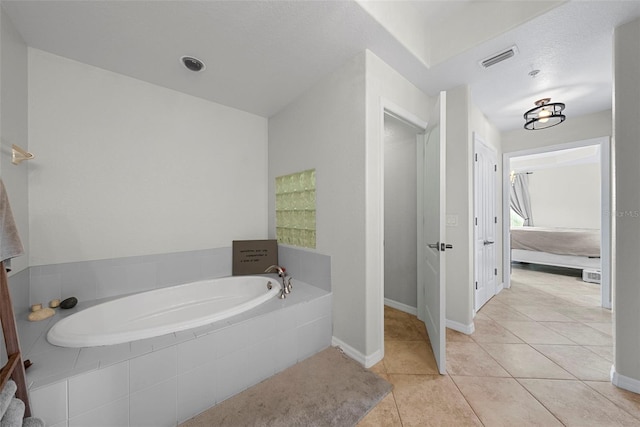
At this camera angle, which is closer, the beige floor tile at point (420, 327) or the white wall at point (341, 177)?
the white wall at point (341, 177)

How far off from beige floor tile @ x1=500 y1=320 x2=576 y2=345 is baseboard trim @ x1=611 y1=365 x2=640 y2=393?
54 cm

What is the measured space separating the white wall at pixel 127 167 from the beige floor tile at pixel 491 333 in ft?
8.28

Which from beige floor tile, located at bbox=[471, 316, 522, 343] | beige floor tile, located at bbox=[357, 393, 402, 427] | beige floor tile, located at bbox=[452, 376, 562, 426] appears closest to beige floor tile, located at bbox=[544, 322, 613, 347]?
beige floor tile, located at bbox=[471, 316, 522, 343]

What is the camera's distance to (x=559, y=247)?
14.1 feet

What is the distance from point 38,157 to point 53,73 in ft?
2.04

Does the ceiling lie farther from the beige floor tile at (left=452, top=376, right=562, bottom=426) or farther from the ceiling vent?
the beige floor tile at (left=452, top=376, right=562, bottom=426)

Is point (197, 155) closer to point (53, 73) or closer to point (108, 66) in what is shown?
point (108, 66)

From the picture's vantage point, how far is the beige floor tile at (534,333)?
2.10m

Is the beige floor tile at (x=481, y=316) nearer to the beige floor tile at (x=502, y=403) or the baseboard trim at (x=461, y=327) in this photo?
the baseboard trim at (x=461, y=327)

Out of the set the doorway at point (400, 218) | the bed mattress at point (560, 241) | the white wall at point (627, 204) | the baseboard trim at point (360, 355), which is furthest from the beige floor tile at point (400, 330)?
the bed mattress at point (560, 241)

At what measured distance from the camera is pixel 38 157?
1702mm

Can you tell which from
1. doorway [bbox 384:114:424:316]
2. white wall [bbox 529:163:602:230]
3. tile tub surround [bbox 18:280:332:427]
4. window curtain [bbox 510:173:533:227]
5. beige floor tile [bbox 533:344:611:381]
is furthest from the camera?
window curtain [bbox 510:173:533:227]

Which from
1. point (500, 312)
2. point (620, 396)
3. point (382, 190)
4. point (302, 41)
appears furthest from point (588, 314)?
point (302, 41)

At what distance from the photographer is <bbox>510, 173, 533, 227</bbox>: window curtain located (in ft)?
21.0
